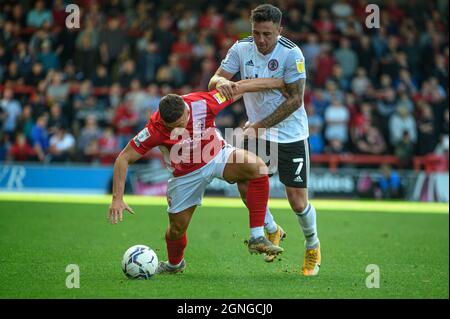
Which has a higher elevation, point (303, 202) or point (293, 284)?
point (303, 202)

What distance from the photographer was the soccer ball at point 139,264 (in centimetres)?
734

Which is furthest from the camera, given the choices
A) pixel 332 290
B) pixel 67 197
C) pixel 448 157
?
pixel 448 157

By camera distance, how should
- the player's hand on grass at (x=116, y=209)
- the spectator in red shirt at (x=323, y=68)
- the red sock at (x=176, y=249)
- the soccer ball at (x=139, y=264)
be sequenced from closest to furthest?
1. the player's hand on grass at (x=116, y=209)
2. the soccer ball at (x=139, y=264)
3. the red sock at (x=176, y=249)
4. the spectator in red shirt at (x=323, y=68)

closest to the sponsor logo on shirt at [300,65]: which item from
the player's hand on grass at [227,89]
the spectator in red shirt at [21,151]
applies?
the player's hand on grass at [227,89]

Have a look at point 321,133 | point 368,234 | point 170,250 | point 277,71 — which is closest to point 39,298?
point 170,250

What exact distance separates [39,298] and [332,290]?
2405 millimetres

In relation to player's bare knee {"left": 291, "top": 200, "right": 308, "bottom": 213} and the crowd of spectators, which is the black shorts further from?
the crowd of spectators

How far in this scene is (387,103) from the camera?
765 inches

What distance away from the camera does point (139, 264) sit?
7.35 meters

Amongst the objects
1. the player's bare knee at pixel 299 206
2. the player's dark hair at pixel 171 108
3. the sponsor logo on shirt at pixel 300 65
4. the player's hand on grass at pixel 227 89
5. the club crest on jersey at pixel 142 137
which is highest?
the sponsor logo on shirt at pixel 300 65

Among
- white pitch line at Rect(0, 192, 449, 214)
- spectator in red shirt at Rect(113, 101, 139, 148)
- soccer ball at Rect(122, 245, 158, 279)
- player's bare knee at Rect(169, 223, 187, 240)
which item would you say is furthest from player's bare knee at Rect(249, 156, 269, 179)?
spectator in red shirt at Rect(113, 101, 139, 148)

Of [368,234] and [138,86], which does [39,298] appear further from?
[138,86]

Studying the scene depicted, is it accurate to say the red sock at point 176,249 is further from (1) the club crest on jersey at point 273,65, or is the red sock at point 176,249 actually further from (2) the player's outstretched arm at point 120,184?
(1) the club crest on jersey at point 273,65

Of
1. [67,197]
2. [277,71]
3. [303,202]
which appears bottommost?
[67,197]
